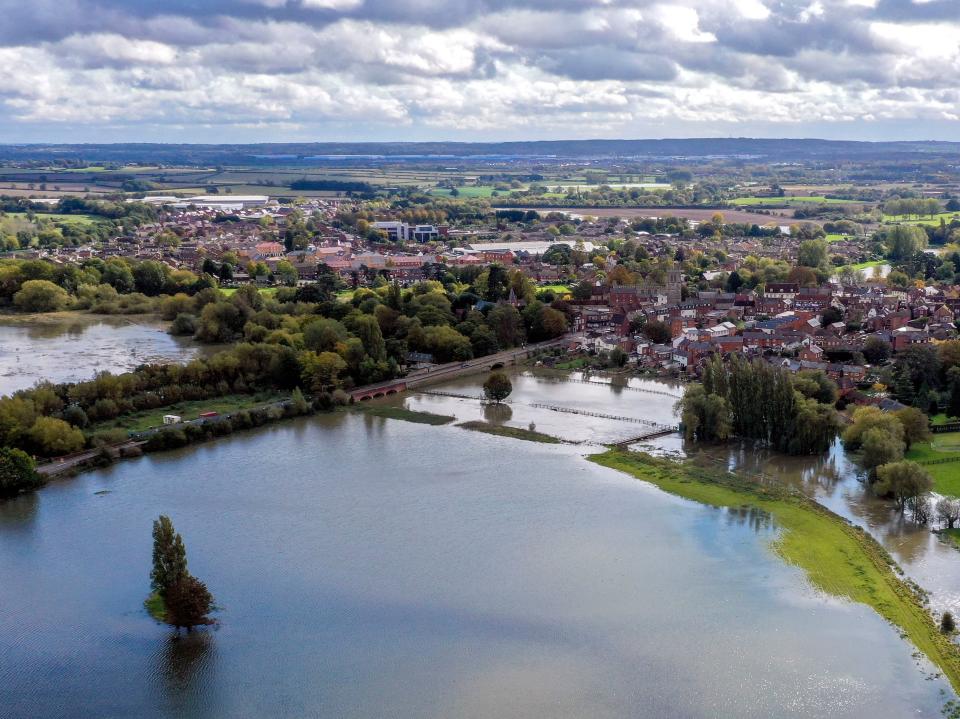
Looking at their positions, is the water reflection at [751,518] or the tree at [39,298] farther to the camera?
the tree at [39,298]

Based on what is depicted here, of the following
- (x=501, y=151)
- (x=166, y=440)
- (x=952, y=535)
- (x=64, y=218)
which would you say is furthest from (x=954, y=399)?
(x=501, y=151)

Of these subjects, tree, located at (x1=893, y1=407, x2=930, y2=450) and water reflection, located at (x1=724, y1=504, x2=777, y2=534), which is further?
tree, located at (x1=893, y1=407, x2=930, y2=450)

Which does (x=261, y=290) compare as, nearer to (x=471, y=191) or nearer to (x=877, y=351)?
(x=877, y=351)

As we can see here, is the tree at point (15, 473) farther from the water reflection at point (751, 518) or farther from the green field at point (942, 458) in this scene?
the green field at point (942, 458)

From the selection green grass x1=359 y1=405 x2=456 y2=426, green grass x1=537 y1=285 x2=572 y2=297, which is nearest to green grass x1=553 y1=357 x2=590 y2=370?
green grass x1=359 y1=405 x2=456 y2=426

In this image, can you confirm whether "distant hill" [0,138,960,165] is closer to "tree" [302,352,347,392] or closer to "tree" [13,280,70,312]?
"tree" [13,280,70,312]

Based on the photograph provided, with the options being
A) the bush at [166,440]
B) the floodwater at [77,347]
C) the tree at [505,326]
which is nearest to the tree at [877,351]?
the tree at [505,326]

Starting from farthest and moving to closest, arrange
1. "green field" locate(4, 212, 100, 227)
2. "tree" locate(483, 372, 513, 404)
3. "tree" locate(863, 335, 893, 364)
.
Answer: "green field" locate(4, 212, 100, 227)
"tree" locate(863, 335, 893, 364)
"tree" locate(483, 372, 513, 404)

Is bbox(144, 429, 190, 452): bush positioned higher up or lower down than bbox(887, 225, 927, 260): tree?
lower down
